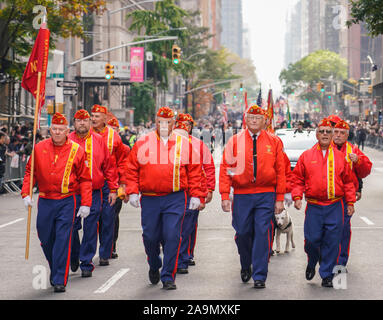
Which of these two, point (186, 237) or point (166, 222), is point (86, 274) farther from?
point (166, 222)

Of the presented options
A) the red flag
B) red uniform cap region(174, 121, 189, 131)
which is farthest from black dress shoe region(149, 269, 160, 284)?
the red flag

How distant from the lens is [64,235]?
869 centimetres

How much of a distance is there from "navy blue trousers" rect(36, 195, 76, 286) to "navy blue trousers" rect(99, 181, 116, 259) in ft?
4.76

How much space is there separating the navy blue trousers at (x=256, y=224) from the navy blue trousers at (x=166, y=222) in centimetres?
62

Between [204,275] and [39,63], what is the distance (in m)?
3.35

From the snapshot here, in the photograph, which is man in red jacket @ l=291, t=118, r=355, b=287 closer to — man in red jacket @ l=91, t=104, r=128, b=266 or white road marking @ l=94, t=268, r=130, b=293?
white road marking @ l=94, t=268, r=130, b=293

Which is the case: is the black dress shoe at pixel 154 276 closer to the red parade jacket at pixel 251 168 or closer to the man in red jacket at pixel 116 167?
the red parade jacket at pixel 251 168

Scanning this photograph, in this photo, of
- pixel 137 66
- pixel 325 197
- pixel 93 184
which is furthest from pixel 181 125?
pixel 137 66

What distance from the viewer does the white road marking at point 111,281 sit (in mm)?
8891

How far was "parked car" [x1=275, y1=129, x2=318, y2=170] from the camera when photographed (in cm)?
1965

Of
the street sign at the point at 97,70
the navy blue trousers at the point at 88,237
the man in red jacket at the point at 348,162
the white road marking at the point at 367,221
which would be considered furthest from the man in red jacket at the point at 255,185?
the street sign at the point at 97,70

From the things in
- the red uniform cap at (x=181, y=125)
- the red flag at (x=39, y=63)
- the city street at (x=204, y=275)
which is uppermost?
the red flag at (x=39, y=63)
